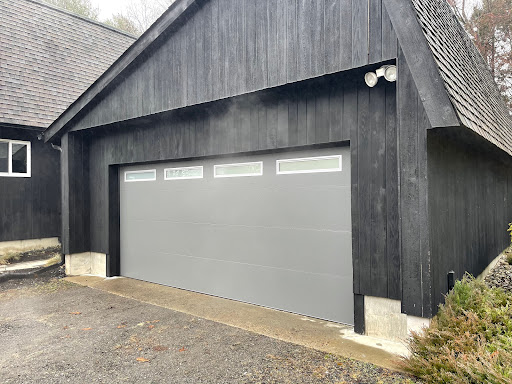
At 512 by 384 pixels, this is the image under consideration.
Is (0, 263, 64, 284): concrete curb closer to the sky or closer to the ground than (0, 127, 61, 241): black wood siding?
closer to the ground

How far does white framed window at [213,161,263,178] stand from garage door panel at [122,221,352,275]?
33.5 inches

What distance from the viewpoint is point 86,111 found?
7.47 metres

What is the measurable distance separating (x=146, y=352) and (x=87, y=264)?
4.91 m

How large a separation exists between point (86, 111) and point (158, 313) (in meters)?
4.52

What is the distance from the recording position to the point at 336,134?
4.61 metres

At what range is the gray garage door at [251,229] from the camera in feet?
15.8

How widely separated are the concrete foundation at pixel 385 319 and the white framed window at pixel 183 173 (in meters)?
3.55

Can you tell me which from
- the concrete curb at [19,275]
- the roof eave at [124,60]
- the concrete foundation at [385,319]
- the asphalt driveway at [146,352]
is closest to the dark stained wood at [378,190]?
the concrete foundation at [385,319]

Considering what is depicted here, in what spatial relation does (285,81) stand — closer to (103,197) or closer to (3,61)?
(103,197)

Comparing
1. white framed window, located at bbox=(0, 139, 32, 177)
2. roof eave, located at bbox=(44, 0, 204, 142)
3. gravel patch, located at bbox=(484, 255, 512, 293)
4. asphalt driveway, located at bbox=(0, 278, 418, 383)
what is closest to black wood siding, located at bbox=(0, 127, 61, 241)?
white framed window, located at bbox=(0, 139, 32, 177)

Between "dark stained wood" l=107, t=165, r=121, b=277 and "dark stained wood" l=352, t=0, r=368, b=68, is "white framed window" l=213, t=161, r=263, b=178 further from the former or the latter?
"dark stained wood" l=107, t=165, r=121, b=277

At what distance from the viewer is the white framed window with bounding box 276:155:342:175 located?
4.81 metres

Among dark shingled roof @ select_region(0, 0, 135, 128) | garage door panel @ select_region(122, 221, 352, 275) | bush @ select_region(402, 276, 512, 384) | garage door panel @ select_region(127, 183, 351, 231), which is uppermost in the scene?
dark shingled roof @ select_region(0, 0, 135, 128)

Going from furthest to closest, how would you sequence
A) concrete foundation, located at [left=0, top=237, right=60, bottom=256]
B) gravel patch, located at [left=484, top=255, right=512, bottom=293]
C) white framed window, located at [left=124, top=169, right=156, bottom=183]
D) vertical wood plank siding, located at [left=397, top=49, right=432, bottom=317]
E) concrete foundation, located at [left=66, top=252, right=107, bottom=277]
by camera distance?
concrete foundation, located at [left=0, top=237, right=60, bottom=256], concrete foundation, located at [left=66, top=252, right=107, bottom=277], white framed window, located at [left=124, top=169, right=156, bottom=183], gravel patch, located at [left=484, top=255, right=512, bottom=293], vertical wood plank siding, located at [left=397, top=49, right=432, bottom=317]
